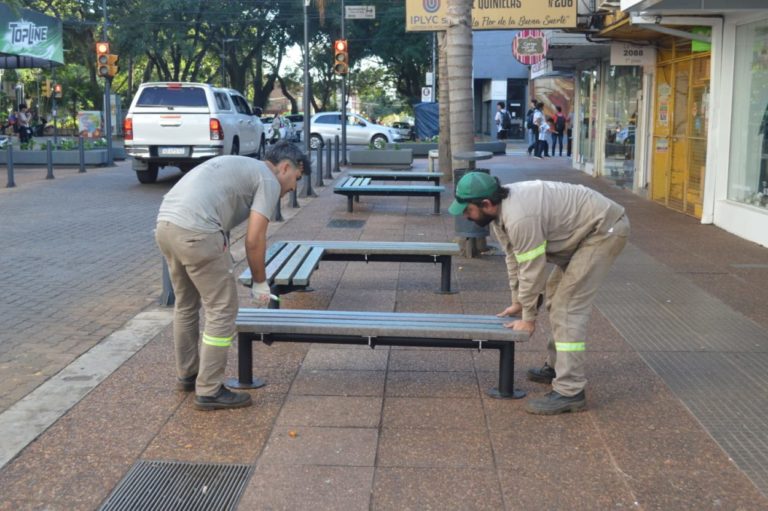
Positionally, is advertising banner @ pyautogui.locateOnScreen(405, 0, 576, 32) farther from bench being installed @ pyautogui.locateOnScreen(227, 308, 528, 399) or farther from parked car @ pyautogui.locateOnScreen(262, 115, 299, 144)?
parked car @ pyautogui.locateOnScreen(262, 115, 299, 144)

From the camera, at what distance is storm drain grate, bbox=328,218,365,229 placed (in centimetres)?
1290

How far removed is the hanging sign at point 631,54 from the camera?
626 inches

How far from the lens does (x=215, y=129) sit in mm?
18484

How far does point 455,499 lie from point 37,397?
2722 mm

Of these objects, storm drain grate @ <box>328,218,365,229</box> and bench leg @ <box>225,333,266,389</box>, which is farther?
storm drain grate @ <box>328,218,365,229</box>

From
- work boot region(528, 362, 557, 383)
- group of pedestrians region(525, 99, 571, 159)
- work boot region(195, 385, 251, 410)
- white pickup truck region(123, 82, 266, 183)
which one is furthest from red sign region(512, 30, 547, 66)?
work boot region(195, 385, 251, 410)

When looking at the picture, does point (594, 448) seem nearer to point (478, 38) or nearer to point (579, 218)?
point (579, 218)

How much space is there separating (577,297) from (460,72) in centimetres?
623

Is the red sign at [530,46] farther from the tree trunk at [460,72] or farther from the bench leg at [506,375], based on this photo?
the bench leg at [506,375]

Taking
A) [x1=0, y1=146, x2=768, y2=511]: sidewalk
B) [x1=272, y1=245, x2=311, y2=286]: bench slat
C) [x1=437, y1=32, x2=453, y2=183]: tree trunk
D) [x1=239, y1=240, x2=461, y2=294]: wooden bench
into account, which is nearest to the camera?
[x1=0, y1=146, x2=768, y2=511]: sidewalk

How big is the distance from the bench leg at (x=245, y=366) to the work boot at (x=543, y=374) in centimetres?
167

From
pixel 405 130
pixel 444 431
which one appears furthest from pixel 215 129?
pixel 405 130

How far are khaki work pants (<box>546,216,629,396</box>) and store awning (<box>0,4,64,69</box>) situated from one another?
22629 mm

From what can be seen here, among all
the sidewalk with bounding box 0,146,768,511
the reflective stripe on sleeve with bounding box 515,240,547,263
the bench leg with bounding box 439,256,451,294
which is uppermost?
the reflective stripe on sleeve with bounding box 515,240,547,263
